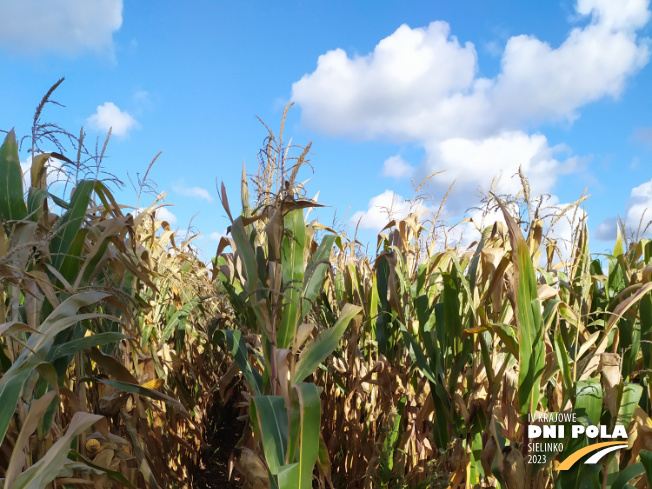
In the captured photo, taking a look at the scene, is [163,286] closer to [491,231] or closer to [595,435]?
[491,231]

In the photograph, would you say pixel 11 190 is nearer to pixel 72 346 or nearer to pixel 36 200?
pixel 36 200

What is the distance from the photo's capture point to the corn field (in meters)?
1.46

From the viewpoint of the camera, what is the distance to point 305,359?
67.7 inches

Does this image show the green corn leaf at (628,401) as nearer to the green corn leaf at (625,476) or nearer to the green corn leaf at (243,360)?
the green corn leaf at (625,476)

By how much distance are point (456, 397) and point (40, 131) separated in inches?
73.3

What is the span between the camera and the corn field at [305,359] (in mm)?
1460

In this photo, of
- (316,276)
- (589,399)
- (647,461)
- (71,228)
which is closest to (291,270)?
(316,276)

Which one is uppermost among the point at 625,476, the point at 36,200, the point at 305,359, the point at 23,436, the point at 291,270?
the point at 36,200

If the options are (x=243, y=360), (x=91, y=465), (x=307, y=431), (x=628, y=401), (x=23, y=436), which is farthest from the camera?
(x=243, y=360)

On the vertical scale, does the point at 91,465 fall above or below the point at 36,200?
below

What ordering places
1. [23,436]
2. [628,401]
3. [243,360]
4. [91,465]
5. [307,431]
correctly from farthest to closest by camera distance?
1. [243,360]
2. [628,401]
3. [91,465]
4. [307,431]
5. [23,436]

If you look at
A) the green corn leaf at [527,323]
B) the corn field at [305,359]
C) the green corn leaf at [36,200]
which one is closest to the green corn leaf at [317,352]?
the corn field at [305,359]

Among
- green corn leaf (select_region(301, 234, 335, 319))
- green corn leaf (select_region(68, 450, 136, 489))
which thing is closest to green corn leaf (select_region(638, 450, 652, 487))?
green corn leaf (select_region(301, 234, 335, 319))

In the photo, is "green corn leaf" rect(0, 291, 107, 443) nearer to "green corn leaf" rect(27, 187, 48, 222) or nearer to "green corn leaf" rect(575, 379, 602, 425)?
"green corn leaf" rect(27, 187, 48, 222)
